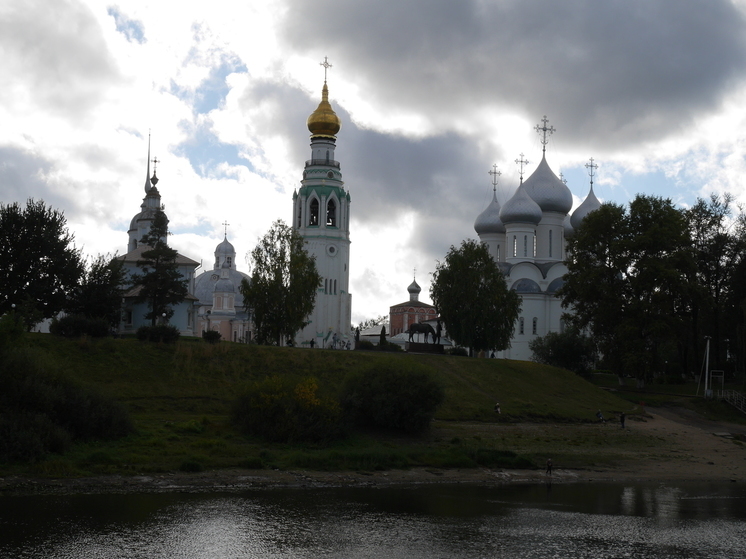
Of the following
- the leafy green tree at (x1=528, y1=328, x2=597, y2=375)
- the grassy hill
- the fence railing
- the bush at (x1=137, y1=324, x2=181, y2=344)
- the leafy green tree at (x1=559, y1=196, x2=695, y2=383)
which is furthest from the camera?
the leafy green tree at (x1=528, y1=328, x2=597, y2=375)

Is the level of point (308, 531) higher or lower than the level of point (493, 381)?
lower

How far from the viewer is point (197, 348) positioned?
130 feet

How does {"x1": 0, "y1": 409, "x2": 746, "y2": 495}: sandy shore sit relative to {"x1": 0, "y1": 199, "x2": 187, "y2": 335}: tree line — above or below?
below

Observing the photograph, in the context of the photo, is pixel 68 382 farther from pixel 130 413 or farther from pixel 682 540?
pixel 682 540

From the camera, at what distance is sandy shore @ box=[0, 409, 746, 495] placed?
2562cm

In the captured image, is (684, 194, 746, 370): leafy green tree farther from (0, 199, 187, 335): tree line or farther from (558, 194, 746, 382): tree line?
→ (0, 199, 187, 335): tree line

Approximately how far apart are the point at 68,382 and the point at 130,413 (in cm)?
323

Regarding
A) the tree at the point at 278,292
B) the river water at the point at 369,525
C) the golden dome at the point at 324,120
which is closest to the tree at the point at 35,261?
the tree at the point at 278,292

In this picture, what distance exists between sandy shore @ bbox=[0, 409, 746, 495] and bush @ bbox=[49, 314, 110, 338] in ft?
Result: 43.2

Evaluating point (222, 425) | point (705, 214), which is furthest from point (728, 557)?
point (705, 214)

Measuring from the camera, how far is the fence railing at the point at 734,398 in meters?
45.0

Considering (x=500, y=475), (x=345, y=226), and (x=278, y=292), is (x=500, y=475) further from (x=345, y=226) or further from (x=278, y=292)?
(x=345, y=226)

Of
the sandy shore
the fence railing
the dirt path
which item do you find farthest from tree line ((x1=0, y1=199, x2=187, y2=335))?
the fence railing

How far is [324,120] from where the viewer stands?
7138 centimetres
